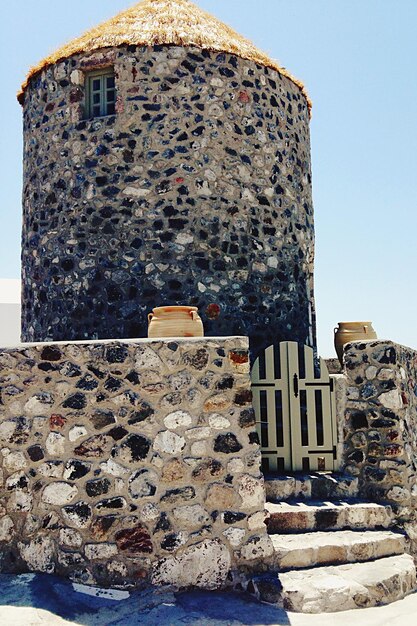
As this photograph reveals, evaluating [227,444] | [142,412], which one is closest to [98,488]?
[142,412]

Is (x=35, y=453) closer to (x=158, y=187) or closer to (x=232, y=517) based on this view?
(x=232, y=517)

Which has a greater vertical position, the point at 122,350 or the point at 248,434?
the point at 122,350

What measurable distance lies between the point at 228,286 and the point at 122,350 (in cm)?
317

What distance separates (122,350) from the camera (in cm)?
555

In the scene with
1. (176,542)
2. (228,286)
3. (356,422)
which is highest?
(228,286)

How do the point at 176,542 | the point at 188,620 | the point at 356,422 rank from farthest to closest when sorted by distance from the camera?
the point at 356,422
the point at 176,542
the point at 188,620

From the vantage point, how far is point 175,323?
650 cm

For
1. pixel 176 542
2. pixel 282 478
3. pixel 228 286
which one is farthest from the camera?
pixel 228 286

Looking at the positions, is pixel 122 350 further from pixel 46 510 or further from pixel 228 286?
pixel 228 286

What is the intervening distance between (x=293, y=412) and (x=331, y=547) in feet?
5.01

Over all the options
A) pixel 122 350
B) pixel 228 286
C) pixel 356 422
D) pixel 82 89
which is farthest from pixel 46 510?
pixel 82 89

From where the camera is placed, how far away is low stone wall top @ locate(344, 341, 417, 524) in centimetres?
661

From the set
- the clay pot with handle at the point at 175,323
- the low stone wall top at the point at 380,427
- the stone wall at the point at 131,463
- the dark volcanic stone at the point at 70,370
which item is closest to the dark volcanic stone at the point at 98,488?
the stone wall at the point at 131,463

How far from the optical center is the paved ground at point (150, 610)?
4684 millimetres
